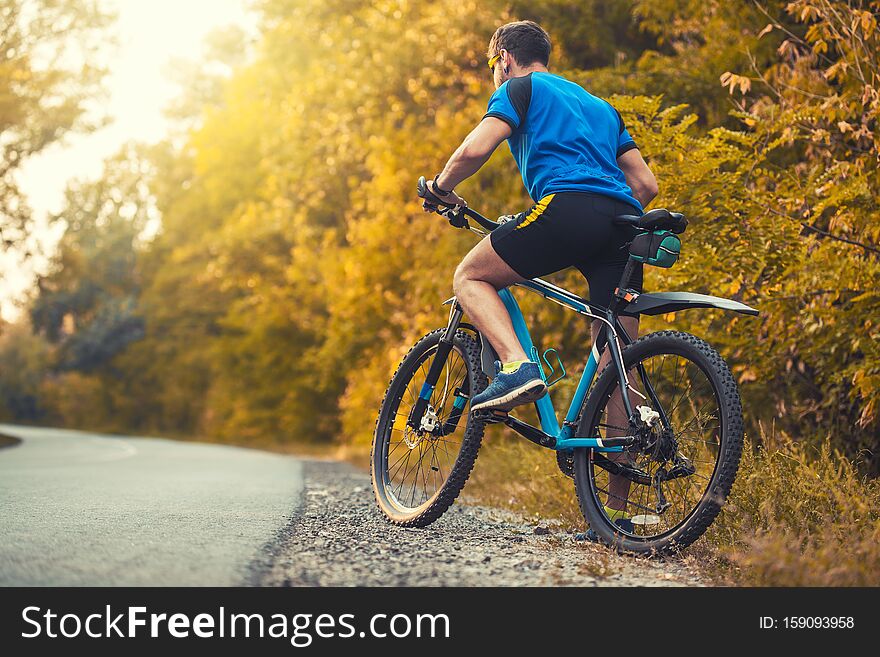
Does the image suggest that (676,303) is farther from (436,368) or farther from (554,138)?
(436,368)

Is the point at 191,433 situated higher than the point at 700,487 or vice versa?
the point at 700,487

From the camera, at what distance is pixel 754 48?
28.5 ft

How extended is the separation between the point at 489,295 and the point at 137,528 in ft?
6.61

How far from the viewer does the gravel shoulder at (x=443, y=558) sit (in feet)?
11.3

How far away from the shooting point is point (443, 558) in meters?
3.91

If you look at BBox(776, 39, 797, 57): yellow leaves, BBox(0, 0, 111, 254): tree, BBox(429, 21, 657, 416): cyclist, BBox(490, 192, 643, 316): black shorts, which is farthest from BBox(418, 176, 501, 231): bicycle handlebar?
BBox(0, 0, 111, 254): tree

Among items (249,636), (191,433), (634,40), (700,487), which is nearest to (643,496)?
(700,487)

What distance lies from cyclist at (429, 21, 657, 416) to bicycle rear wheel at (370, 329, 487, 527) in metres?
0.30

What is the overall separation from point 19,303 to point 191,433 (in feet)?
32.2

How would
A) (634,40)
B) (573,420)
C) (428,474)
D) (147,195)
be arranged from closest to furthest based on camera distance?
(573,420) → (428,474) → (634,40) → (147,195)

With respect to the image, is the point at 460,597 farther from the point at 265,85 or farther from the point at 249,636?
the point at 265,85

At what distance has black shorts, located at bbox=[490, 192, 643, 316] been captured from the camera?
447 cm

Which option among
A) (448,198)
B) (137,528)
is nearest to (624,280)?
(448,198)

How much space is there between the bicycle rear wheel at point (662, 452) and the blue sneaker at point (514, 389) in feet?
0.92
